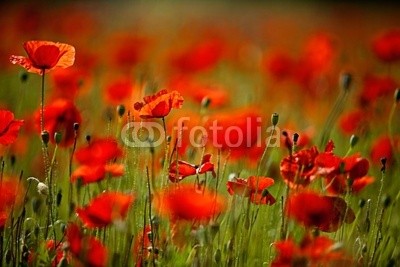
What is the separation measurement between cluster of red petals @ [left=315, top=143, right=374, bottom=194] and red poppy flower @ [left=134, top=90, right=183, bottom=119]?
0.37 m

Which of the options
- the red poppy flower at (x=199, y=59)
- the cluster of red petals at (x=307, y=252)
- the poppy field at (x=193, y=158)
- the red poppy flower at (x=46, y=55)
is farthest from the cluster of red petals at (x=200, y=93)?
the cluster of red petals at (x=307, y=252)

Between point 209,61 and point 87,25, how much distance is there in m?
1.46

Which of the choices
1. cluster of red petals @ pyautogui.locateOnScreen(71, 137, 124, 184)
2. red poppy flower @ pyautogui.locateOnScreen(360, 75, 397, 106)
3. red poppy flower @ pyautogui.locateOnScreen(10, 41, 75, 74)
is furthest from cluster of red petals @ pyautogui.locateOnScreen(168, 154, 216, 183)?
red poppy flower @ pyautogui.locateOnScreen(360, 75, 397, 106)

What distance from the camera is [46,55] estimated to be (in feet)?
6.56

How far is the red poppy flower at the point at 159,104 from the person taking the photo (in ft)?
6.28

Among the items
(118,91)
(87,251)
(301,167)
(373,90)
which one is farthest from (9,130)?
(373,90)

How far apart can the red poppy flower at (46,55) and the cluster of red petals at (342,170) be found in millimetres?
664

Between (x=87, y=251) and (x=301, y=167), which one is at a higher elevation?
(x=301, y=167)

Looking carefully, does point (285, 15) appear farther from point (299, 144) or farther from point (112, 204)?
point (112, 204)

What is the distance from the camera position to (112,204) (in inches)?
64.6

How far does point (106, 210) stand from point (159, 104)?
38cm

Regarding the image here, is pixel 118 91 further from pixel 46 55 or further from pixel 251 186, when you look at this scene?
pixel 251 186

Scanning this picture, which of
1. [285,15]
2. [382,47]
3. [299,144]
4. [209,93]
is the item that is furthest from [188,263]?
[285,15]

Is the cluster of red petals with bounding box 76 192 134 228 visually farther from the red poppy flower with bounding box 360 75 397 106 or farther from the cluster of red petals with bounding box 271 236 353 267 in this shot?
the red poppy flower with bounding box 360 75 397 106
